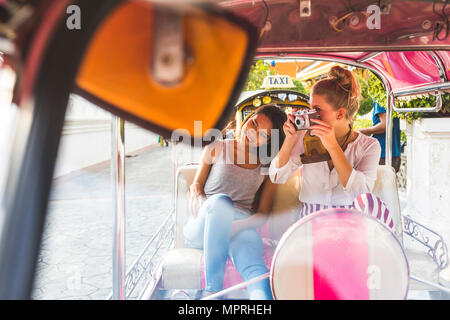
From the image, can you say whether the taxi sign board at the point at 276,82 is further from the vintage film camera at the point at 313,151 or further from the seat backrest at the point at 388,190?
the vintage film camera at the point at 313,151

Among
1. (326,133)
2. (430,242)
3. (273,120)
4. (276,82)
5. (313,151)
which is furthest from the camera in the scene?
(276,82)

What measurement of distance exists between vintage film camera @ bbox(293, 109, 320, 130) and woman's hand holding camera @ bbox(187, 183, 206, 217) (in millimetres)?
648

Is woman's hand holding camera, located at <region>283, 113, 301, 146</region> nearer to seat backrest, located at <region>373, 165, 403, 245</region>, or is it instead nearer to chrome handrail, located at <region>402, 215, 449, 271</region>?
seat backrest, located at <region>373, 165, 403, 245</region>

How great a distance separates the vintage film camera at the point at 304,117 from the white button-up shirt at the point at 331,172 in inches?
8.5

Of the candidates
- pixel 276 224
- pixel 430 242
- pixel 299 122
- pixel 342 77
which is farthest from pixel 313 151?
pixel 430 242

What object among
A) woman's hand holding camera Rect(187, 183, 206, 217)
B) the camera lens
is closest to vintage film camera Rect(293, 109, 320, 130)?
the camera lens

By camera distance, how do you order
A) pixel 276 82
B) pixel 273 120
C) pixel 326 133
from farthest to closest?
pixel 276 82, pixel 273 120, pixel 326 133

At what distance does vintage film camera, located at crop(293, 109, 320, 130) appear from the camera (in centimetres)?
160

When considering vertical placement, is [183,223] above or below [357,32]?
below

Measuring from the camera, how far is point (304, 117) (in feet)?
5.28

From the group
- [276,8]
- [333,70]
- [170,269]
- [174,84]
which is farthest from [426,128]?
[174,84]

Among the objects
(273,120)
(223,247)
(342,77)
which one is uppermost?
(342,77)

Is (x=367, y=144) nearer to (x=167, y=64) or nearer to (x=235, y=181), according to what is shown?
(x=235, y=181)

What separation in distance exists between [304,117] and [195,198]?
725 millimetres
